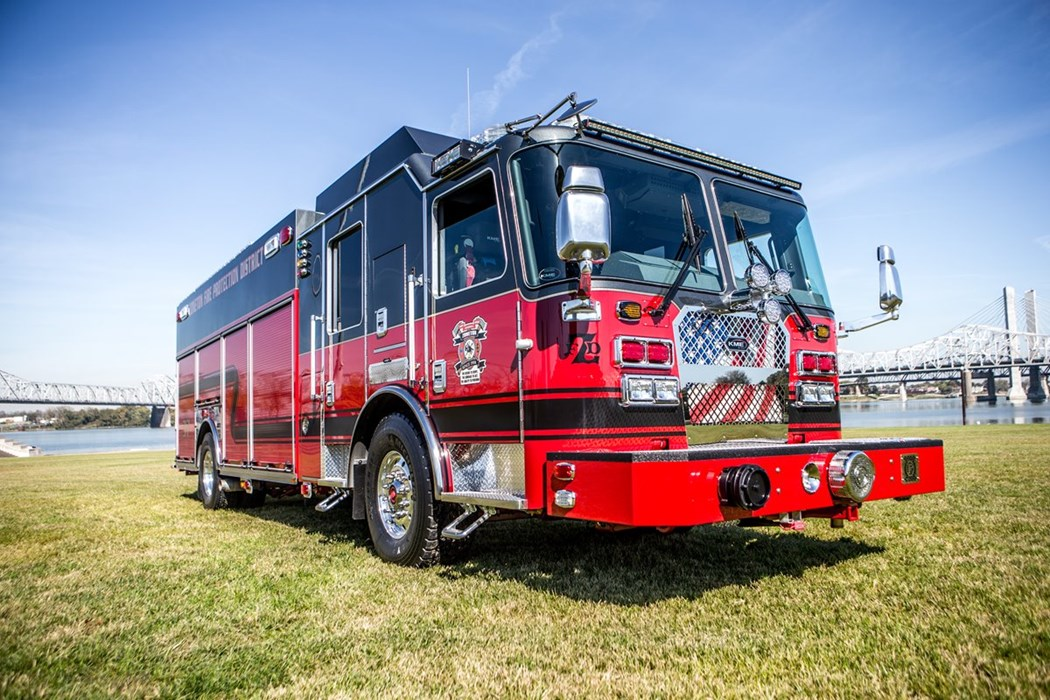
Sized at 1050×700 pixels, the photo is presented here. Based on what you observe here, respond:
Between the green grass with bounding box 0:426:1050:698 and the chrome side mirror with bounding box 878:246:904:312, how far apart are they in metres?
1.63

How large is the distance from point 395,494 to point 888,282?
3.64 metres

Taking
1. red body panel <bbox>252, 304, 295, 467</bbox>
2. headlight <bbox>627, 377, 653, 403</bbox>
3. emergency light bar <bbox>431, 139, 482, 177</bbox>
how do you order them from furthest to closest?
red body panel <bbox>252, 304, 295, 467</bbox> < emergency light bar <bbox>431, 139, 482, 177</bbox> < headlight <bbox>627, 377, 653, 403</bbox>

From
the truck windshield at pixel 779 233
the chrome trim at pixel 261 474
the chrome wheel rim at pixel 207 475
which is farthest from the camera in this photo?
the chrome wheel rim at pixel 207 475

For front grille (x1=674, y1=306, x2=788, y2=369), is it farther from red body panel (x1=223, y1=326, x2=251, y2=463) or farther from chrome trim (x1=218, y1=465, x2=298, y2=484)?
red body panel (x1=223, y1=326, x2=251, y2=463)

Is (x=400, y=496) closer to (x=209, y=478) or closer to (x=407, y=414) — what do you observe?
(x=407, y=414)

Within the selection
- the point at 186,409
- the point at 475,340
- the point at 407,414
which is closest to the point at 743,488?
the point at 475,340

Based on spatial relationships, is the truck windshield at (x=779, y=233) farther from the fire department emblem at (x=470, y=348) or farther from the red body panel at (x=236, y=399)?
the red body panel at (x=236, y=399)

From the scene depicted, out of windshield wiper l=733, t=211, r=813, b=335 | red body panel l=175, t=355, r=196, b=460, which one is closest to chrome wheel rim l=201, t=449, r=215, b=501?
red body panel l=175, t=355, r=196, b=460

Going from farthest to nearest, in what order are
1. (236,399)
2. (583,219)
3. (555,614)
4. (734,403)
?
(236,399) → (734,403) → (555,614) → (583,219)

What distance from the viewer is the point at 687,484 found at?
3.61m

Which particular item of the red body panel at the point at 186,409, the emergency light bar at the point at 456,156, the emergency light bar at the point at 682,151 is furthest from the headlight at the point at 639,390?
the red body panel at the point at 186,409

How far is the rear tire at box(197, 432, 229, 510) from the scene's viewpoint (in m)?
9.12

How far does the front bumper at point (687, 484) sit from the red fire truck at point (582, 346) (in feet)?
0.03

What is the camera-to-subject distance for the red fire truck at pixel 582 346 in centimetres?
388
